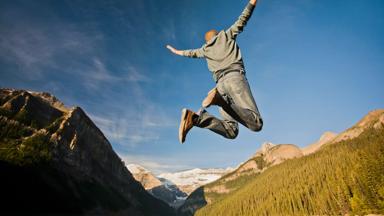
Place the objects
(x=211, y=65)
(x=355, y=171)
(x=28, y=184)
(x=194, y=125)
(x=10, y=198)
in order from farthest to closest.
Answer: (x=28, y=184) → (x=10, y=198) → (x=355, y=171) → (x=211, y=65) → (x=194, y=125)

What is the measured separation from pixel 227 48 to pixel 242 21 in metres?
0.86

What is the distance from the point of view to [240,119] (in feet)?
24.2

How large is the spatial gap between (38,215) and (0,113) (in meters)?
79.5

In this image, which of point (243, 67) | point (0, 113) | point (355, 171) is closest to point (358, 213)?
point (355, 171)

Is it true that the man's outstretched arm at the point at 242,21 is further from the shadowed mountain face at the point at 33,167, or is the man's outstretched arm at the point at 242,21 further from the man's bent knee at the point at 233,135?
the shadowed mountain face at the point at 33,167

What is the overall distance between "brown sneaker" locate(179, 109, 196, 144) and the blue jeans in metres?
0.22

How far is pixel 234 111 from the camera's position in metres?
7.16

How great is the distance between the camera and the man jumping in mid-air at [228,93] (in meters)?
7.10

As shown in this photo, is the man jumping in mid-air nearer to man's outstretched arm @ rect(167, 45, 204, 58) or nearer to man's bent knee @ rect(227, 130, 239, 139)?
man's bent knee @ rect(227, 130, 239, 139)

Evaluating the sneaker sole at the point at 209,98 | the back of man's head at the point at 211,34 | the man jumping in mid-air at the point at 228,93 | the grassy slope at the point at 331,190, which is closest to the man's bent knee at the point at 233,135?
the man jumping in mid-air at the point at 228,93

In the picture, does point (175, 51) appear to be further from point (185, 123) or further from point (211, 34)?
point (185, 123)

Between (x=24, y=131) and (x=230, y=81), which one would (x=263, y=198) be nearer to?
(x=24, y=131)

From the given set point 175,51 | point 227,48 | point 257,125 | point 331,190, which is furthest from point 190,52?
point 331,190

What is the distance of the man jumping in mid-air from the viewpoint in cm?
710
